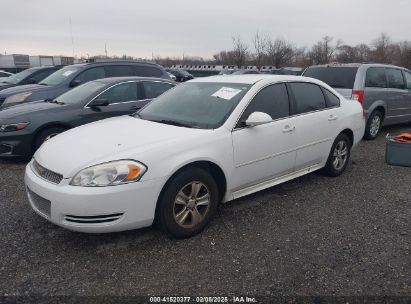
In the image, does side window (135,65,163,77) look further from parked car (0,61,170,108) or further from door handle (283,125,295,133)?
door handle (283,125,295,133)

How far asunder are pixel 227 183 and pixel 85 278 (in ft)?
5.34

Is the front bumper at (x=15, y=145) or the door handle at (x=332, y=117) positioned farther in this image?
the front bumper at (x=15, y=145)

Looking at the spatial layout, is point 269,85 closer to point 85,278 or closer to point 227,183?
point 227,183

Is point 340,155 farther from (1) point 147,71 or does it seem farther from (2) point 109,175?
(1) point 147,71

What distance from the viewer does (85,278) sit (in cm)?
288

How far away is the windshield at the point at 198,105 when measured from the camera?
12.7ft

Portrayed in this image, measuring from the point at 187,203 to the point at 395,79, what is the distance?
741 cm

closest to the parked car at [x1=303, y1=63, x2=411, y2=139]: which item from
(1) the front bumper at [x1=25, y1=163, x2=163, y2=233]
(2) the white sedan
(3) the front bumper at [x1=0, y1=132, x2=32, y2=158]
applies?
(2) the white sedan

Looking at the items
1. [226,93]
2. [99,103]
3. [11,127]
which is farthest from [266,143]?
[11,127]

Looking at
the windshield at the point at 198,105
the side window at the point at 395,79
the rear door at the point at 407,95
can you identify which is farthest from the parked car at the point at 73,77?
the rear door at the point at 407,95

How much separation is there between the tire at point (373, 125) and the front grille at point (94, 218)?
678cm

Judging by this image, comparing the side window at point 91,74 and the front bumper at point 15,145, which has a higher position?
the side window at point 91,74

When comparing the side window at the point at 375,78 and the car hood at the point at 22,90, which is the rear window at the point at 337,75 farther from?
the car hood at the point at 22,90

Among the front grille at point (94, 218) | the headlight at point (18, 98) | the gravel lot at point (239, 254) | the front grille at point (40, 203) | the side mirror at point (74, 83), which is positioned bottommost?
the gravel lot at point (239, 254)
